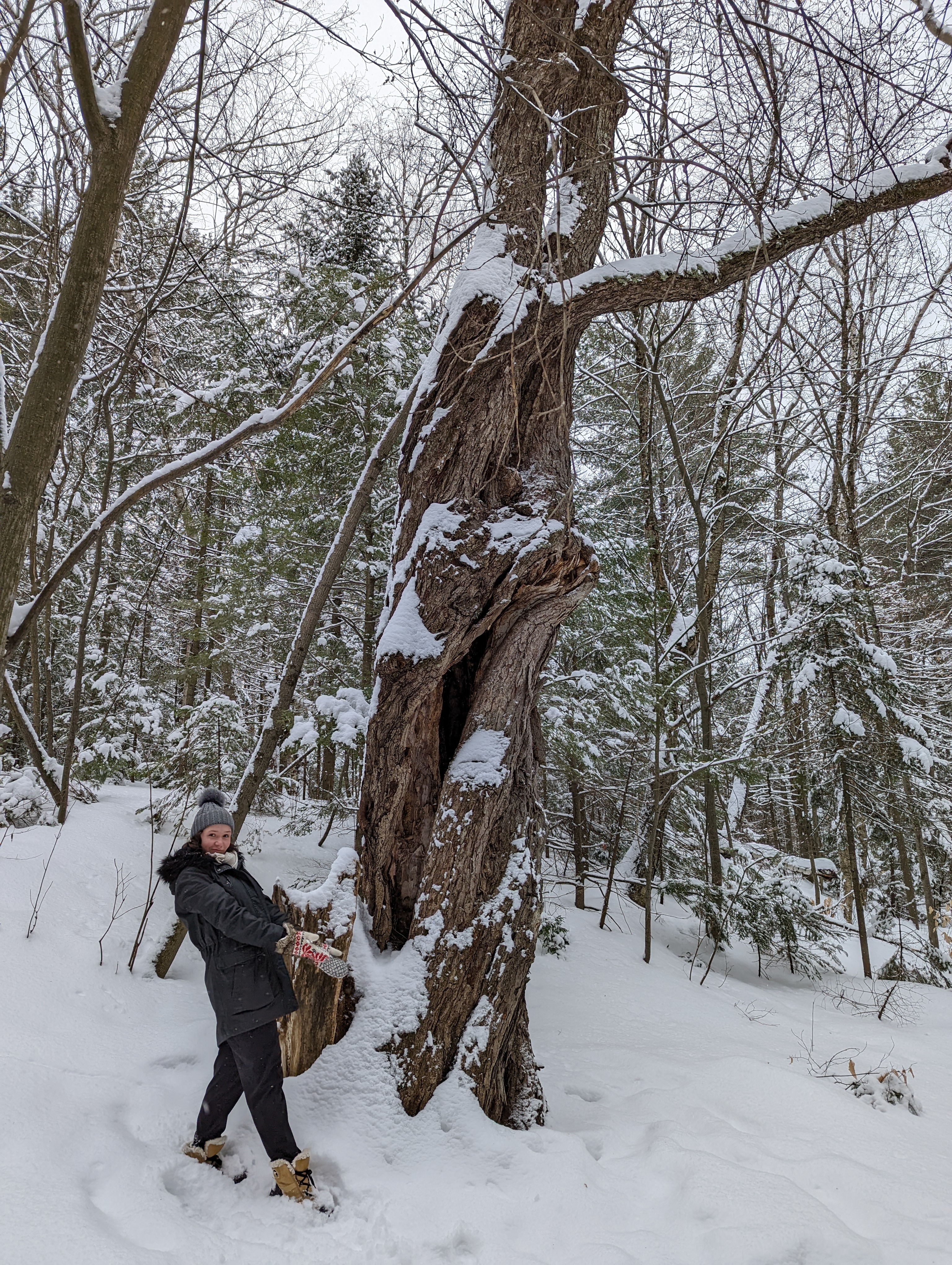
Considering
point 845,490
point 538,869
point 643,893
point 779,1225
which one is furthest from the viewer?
point 845,490

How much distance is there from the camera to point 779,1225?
247 cm

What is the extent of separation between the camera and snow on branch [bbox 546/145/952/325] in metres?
2.90

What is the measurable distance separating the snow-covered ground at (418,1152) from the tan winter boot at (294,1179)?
6cm

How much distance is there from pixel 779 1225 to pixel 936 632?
445 inches

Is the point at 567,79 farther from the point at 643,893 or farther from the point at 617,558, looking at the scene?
the point at 643,893

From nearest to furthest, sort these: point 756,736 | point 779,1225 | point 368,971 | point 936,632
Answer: point 779,1225, point 368,971, point 756,736, point 936,632

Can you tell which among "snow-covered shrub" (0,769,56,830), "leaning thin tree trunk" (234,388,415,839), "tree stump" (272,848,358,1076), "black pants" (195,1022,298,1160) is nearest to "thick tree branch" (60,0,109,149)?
"tree stump" (272,848,358,1076)

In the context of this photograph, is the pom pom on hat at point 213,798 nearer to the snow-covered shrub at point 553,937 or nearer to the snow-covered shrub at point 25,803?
the snow-covered shrub at point 25,803

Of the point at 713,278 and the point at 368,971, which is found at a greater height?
the point at 713,278

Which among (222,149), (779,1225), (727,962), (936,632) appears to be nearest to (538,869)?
(779,1225)

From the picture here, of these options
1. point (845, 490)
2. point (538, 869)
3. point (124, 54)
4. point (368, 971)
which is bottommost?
point (368, 971)

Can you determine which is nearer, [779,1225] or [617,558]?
[779,1225]

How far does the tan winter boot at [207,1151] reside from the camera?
267 centimetres

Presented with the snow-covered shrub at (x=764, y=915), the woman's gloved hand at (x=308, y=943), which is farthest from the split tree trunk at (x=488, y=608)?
the snow-covered shrub at (x=764, y=915)
